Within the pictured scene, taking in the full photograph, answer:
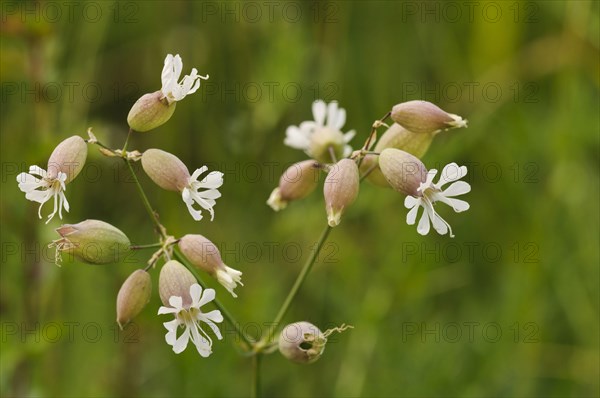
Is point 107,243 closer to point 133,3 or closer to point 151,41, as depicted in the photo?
point 151,41

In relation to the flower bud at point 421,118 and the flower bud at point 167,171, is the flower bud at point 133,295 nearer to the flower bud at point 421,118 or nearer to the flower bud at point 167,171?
the flower bud at point 167,171

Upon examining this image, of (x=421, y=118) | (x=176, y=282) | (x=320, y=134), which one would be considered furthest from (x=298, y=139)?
(x=176, y=282)

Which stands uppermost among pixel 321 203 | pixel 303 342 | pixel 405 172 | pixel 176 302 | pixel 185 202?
pixel 405 172

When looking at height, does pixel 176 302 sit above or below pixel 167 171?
below

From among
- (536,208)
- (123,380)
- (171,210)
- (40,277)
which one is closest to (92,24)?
(171,210)

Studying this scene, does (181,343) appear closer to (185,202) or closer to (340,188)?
(185,202)

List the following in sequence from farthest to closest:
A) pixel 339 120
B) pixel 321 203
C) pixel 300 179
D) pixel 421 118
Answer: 1. pixel 321 203
2. pixel 339 120
3. pixel 300 179
4. pixel 421 118

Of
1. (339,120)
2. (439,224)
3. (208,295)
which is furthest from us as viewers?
(339,120)

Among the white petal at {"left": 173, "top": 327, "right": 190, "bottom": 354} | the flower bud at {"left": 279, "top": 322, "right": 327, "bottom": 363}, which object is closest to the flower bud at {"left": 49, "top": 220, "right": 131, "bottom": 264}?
the white petal at {"left": 173, "top": 327, "right": 190, "bottom": 354}
